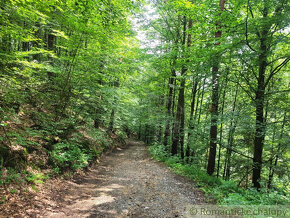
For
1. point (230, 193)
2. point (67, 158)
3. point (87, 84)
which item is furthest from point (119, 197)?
point (87, 84)

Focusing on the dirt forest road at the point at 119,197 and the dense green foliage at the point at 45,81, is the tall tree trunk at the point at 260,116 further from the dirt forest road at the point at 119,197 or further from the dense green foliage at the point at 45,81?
the dense green foliage at the point at 45,81

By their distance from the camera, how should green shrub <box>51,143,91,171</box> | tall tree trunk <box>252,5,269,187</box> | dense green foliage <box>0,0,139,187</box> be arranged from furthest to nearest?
green shrub <box>51,143,91,171</box> → tall tree trunk <box>252,5,269,187</box> → dense green foliage <box>0,0,139,187</box>

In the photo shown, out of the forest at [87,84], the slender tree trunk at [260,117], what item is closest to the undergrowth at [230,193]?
the forest at [87,84]

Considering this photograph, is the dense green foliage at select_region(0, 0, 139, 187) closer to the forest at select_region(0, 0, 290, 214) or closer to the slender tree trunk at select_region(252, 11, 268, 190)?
the forest at select_region(0, 0, 290, 214)

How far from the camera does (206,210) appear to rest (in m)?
4.28

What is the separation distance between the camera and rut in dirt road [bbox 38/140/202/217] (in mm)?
4162

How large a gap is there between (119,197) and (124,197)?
0.57ft

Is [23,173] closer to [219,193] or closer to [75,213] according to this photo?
[75,213]

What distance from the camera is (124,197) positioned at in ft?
16.7

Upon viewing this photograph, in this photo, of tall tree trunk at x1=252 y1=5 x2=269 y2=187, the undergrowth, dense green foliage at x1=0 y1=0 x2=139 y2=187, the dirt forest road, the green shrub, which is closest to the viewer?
the dirt forest road

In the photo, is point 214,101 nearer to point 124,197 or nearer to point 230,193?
point 230,193

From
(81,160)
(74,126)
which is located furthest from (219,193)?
(74,126)

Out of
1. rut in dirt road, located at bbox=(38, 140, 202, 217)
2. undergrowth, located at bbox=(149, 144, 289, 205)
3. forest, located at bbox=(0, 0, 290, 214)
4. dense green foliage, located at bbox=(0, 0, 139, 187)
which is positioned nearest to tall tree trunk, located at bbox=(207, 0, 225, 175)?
forest, located at bbox=(0, 0, 290, 214)

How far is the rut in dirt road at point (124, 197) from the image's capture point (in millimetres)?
4162
